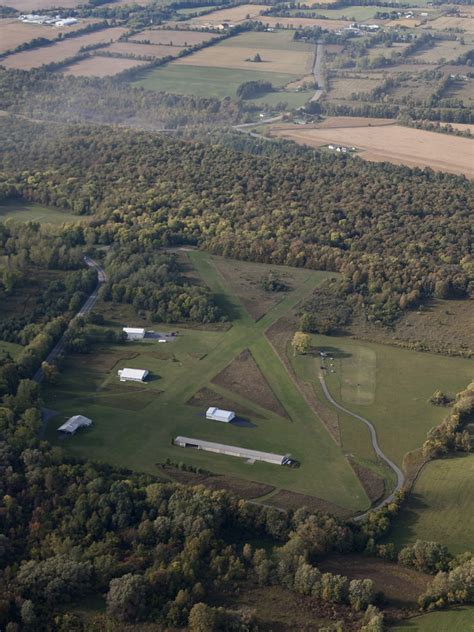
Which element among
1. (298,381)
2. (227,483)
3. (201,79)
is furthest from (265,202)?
(201,79)

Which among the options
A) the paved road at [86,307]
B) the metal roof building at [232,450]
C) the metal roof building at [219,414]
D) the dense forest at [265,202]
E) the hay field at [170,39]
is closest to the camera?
the metal roof building at [232,450]

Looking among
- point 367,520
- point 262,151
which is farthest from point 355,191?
point 367,520

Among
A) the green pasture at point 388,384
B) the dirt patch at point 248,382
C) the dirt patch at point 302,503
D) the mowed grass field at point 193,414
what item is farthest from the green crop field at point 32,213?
the dirt patch at point 302,503

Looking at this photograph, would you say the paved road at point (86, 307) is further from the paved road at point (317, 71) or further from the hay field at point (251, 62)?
the hay field at point (251, 62)

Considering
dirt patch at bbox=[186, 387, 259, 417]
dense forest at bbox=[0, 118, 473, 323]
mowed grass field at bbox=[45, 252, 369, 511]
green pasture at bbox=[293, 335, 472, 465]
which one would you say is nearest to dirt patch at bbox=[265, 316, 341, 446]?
mowed grass field at bbox=[45, 252, 369, 511]

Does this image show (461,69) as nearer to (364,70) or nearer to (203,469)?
(364,70)
